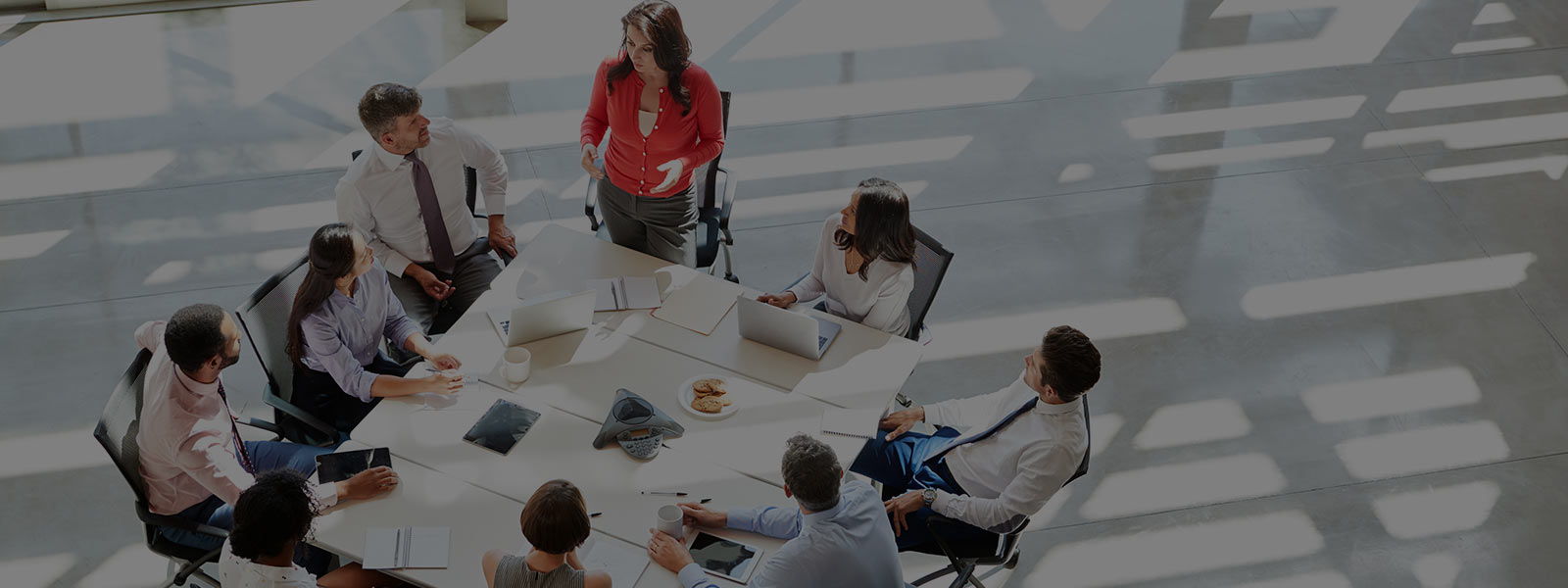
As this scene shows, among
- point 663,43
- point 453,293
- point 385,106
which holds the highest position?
point 663,43

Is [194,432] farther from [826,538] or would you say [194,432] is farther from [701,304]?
[826,538]

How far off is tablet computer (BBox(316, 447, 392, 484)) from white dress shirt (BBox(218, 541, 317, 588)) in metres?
0.44

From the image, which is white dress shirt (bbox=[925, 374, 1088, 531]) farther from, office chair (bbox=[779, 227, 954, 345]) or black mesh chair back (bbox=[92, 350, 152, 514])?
black mesh chair back (bbox=[92, 350, 152, 514])

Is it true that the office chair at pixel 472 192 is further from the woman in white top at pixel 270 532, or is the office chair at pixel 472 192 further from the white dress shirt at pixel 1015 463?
the white dress shirt at pixel 1015 463

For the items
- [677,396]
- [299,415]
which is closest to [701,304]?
[677,396]

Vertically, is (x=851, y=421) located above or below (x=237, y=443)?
above

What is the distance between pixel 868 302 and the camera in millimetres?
4699

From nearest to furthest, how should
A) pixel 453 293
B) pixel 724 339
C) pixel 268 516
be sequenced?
pixel 268 516 → pixel 724 339 → pixel 453 293

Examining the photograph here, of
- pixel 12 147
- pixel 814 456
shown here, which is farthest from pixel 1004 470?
pixel 12 147

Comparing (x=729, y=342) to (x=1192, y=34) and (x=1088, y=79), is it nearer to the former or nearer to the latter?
(x=1088, y=79)

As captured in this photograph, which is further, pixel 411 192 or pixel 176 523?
pixel 411 192

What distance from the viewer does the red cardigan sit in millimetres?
4961

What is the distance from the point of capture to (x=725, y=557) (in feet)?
12.5

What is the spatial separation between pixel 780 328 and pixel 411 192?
1.56 m
